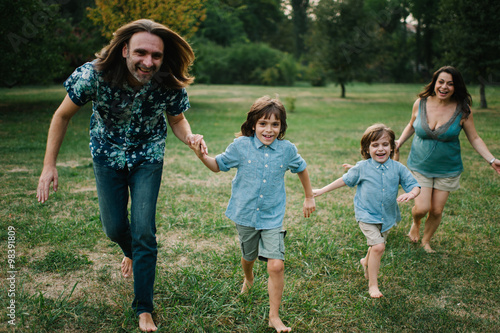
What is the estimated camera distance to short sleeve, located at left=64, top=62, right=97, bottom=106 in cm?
269

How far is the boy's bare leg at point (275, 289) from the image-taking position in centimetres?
291

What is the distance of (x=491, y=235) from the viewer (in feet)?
16.2

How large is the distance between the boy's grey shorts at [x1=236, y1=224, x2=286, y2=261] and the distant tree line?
42.6 ft

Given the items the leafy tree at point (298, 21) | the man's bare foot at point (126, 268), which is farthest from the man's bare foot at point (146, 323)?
the leafy tree at point (298, 21)

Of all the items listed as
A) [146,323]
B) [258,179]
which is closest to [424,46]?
[258,179]

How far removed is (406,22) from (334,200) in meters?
58.9

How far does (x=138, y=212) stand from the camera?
283 cm

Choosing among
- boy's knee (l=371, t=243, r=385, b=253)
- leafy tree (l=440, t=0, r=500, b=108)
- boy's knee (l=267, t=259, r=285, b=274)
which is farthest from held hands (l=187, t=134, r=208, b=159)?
leafy tree (l=440, t=0, r=500, b=108)

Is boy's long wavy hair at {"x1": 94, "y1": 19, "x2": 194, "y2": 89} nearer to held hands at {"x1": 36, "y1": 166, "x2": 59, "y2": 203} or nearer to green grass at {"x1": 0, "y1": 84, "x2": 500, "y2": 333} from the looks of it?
held hands at {"x1": 36, "y1": 166, "x2": 59, "y2": 203}

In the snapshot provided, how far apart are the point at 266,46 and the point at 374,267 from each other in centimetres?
4761

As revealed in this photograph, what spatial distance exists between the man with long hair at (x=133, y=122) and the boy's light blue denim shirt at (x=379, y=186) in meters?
1.64

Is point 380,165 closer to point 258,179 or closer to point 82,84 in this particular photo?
point 258,179

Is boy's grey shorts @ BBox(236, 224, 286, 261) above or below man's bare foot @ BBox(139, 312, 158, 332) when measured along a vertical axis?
above

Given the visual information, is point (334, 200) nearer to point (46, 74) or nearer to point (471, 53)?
point (46, 74)
